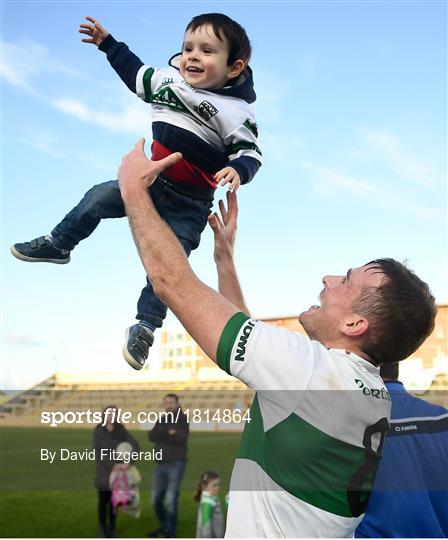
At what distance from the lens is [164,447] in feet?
32.4

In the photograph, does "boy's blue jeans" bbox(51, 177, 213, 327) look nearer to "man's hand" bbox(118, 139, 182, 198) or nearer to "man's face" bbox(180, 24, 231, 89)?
"man's face" bbox(180, 24, 231, 89)

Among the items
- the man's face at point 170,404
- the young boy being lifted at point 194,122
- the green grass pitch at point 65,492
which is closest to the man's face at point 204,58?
the young boy being lifted at point 194,122

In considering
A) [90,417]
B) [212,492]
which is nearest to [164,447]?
[212,492]

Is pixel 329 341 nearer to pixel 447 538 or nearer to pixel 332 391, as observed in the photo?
pixel 332 391

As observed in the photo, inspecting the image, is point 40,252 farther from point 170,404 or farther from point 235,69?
point 170,404

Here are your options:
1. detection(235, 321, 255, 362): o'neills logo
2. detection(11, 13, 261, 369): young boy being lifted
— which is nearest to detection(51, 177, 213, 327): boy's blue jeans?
detection(11, 13, 261, 369): young boy being lifted

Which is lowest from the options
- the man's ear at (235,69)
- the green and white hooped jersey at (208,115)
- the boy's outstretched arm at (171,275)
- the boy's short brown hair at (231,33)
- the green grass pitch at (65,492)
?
the green grass pitch at (65,492)

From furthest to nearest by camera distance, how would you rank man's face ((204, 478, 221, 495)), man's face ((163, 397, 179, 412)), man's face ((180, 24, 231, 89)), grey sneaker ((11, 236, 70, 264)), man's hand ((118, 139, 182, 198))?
man's face ((204, 478, 221, 495)) < man's face ((163, 397, 179, 412)) < grey sneaker ((11, 236, 70, 264)) < man's face ((180, 24, 231, 89)) < man's hand ((118, 139, 182, 198))

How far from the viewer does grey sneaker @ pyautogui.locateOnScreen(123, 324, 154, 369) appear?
3.49m

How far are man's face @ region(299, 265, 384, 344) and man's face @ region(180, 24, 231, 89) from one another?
1087mm

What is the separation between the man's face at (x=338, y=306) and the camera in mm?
3195

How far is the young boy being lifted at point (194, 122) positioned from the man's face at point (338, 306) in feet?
2.07

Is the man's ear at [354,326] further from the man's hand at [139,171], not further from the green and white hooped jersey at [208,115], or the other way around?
the man's hand at [139,171]

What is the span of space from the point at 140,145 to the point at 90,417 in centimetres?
279
